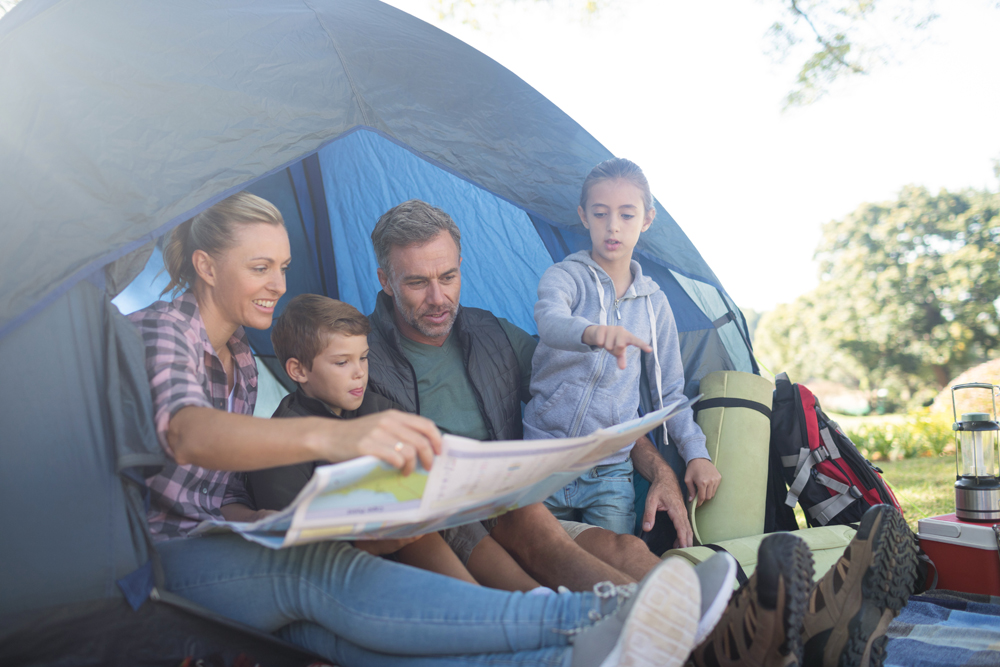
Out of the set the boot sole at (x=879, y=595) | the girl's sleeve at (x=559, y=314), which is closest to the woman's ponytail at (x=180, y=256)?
the girl's sleeve at (x=559, y=314)

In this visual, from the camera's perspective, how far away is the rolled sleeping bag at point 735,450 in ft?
6.16

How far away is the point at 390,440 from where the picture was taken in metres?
0.99

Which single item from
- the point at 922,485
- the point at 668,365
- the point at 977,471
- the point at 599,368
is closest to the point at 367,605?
the point at 599,368

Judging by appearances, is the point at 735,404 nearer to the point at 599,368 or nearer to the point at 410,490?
the point at 599,368

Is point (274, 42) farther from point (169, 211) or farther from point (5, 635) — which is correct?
point (5, 635)

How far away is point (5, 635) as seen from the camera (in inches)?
42.6

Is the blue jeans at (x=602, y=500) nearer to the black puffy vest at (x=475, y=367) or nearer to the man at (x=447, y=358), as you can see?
the man at (x=447, y=358)

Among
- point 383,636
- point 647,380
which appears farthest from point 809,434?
point 383,636

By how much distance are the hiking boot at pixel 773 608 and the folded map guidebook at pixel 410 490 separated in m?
0.32

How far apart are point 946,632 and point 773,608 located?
2.70ft

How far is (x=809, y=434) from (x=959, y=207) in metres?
16.9

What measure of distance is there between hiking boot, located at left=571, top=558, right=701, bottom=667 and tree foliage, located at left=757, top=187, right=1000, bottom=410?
16126 millimetres

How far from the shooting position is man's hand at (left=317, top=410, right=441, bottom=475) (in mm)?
976

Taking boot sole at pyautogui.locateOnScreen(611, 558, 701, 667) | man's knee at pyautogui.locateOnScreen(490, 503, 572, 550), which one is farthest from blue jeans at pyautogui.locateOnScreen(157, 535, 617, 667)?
man's knee at pyautogui.locateOnScreen(490, 503, 572, 550)
